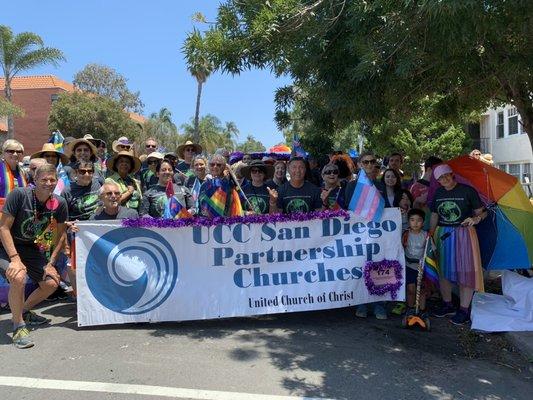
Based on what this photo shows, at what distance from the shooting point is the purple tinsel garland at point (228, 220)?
5.46 m

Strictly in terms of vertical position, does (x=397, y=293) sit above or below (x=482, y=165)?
below

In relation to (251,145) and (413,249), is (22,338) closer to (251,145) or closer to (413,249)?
(413,249)

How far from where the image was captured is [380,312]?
5711 mm

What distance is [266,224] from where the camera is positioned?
5.58 metres

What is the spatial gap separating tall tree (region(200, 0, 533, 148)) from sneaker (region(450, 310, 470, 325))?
2475 mm

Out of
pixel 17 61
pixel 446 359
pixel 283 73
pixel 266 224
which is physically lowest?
pixel 446 359

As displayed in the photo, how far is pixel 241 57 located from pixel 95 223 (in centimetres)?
241

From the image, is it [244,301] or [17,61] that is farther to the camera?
[17,61]

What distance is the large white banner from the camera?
5.41 meters

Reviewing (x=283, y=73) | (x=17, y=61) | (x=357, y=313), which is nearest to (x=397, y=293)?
(x=357, y=313)

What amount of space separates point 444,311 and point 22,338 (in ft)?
15.3

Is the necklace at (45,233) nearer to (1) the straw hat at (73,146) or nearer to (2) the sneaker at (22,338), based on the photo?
(2) the sneaker at (22,338)

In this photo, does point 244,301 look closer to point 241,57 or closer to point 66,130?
point 241,57

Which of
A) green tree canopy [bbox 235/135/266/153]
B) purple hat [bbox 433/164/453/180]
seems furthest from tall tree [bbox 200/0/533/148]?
green tree canopy [bbox 235/135/266/153]
